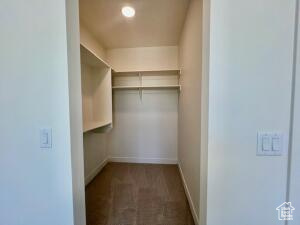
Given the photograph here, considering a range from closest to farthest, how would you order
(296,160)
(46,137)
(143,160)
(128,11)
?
(296,160) → (46,137) → (128,11) → (143,160)

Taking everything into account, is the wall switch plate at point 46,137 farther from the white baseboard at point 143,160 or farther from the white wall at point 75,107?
the white baseboard at point 143,160

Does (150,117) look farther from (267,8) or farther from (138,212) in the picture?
(267,8)

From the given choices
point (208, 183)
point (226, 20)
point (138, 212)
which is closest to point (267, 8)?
point (226, 20)

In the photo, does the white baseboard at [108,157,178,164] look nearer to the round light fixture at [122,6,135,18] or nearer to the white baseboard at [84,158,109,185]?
the white baseboard at [84,158,109,185]

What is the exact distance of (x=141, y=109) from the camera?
3535 mm

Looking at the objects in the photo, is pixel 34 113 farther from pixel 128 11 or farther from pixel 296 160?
pixel 128 11

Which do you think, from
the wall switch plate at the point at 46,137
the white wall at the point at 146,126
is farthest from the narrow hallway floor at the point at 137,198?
the wall switch plate at the point at 46,137

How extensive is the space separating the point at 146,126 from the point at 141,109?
0.38 metres

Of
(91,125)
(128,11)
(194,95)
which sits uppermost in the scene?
(128,11)

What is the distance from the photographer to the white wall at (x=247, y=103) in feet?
2.63

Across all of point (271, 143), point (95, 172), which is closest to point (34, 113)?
point (271, 143)

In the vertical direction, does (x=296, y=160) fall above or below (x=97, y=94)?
below

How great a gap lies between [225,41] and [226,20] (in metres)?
0.10

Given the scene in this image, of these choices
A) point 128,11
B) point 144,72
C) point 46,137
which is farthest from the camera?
point 144,72
